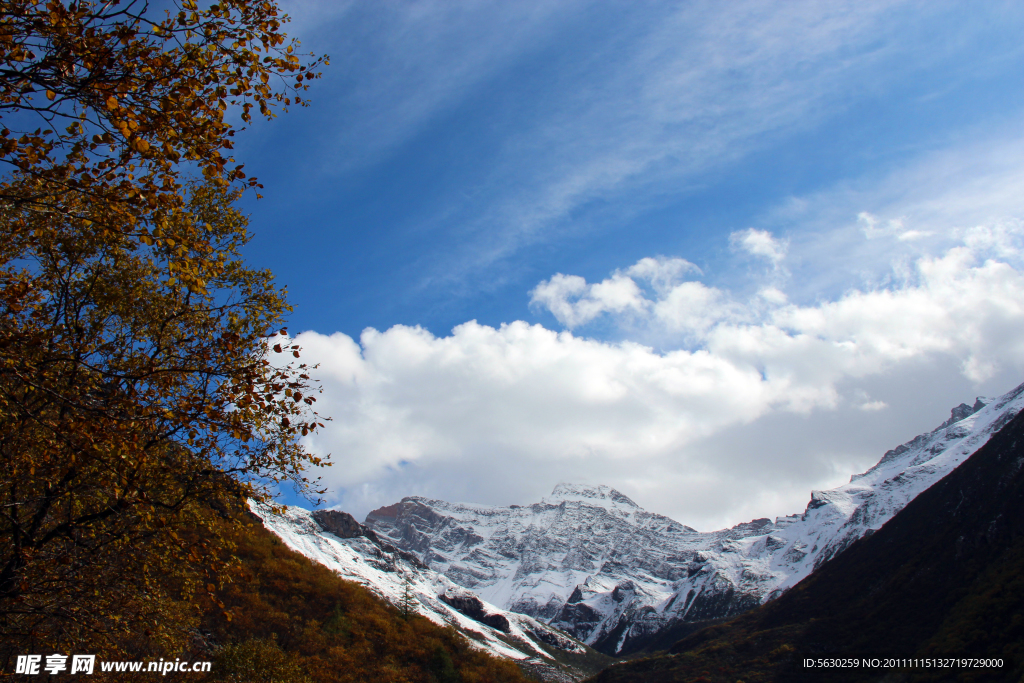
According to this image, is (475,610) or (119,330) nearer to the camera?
(119,330)

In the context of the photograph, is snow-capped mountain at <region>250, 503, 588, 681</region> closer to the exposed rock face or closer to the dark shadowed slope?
the exposed rock face

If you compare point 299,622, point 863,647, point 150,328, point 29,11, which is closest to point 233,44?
point 29,11

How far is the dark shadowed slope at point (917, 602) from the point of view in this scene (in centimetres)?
5819

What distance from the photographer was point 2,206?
26.4 feet

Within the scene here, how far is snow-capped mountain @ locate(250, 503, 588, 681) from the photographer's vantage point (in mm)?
104500

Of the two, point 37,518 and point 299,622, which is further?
point 299,622

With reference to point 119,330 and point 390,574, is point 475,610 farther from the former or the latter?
point 119,330

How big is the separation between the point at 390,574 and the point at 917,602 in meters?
104

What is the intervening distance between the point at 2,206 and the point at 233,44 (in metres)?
4.72

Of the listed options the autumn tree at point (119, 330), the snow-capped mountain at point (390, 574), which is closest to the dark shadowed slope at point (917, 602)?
the snow-capped mountain at point (390, 574)

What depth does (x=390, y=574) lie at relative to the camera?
4919 inches

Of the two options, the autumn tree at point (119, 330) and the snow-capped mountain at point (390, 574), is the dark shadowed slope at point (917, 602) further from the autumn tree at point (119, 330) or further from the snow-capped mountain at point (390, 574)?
the autumn tree at point (119, 330)

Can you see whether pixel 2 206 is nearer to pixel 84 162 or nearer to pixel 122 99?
pixel 84 162

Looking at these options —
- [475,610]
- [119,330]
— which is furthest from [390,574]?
[119,330]
